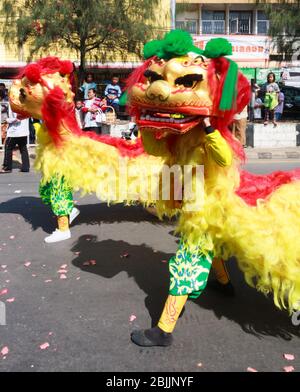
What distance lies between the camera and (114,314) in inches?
126

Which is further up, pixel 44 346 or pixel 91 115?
pixel 91 115

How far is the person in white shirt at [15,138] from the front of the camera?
8.04 meters

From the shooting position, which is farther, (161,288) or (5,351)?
(161,288)

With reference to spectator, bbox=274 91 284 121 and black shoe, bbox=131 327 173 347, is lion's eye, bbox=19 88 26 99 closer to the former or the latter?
black shoe, bbox=131 327 173 347

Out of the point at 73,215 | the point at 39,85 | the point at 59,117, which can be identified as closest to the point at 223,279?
the point at 59,117

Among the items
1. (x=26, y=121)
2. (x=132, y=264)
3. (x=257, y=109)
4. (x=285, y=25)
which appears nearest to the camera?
(x=132, y=264)

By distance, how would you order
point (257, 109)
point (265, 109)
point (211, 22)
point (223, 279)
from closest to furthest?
1. point (223, 279)
2. point (265, 109)
3. point (257, 109)
4. point (211, 22)

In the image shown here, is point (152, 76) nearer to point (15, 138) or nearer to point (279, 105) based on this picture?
point (15, 138)

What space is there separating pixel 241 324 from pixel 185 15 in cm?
2573

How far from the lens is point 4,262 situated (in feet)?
13.7

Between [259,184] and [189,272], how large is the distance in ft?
2.28

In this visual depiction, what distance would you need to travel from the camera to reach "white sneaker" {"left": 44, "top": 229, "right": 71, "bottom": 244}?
4614 millimetres

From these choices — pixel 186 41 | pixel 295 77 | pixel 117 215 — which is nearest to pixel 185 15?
pixel 295 77

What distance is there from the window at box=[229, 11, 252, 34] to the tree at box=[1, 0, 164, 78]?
1258cm
